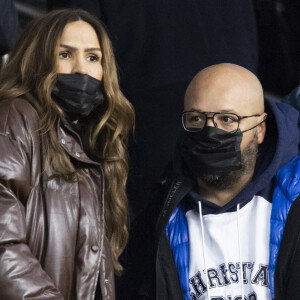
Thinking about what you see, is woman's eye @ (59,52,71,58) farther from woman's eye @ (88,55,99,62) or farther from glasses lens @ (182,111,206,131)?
glasses lens @ (182,111,206,131)

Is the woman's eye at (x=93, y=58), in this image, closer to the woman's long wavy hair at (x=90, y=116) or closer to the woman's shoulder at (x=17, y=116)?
the woman's long wavy hair at (x=90, y=116)

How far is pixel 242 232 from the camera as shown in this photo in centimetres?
325

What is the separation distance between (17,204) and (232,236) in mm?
1064

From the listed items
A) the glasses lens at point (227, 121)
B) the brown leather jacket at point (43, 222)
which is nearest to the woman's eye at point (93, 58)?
the brown leather jacket at point (43, 222)

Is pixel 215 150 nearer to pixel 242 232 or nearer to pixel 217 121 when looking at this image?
pixel 217 121

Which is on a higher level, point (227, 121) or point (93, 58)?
point (93, 58)

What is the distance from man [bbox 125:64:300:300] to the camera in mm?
3141

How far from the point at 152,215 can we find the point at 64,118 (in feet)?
2.53

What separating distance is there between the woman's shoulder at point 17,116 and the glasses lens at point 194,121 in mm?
780

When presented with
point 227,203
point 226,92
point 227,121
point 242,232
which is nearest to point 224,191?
point 227,203

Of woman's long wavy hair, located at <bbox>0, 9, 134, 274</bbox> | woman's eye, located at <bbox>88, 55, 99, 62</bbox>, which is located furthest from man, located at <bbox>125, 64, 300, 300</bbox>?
woman's eye, located at <bbox>88, 55, 99, 62</bbox>

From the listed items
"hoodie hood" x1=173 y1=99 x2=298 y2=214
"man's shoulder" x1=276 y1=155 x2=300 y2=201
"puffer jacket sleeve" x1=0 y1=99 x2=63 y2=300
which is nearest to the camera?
"puffer jacket sleeve" x1=0 y1=99 x2=63 y2=300

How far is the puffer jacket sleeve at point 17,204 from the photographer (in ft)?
8.64

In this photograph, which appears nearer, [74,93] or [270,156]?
[74,93]
